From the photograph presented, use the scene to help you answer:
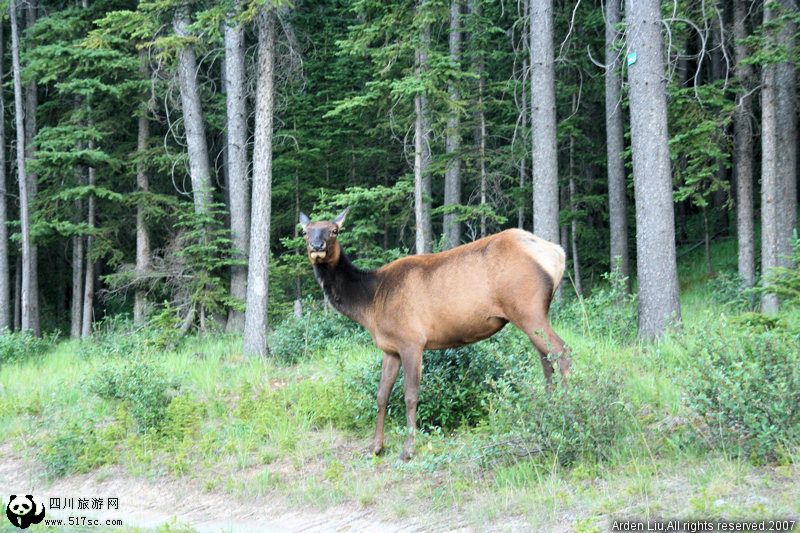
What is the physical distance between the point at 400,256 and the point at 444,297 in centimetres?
755

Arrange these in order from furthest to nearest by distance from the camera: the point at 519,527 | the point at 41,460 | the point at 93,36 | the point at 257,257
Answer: the point at 93,36 < the point at 257,257 < the point at 41,460 < the point at 519,527

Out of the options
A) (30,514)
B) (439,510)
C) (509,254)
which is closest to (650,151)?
(509,254)

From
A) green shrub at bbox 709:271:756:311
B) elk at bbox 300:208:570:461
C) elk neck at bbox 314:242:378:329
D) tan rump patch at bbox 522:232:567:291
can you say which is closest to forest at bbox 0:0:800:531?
green shrub at bbox 709:271:756:311

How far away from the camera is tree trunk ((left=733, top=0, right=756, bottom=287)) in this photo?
14883mm

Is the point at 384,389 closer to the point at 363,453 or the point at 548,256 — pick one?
the point at 363,453

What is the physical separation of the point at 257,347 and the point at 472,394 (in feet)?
18.1

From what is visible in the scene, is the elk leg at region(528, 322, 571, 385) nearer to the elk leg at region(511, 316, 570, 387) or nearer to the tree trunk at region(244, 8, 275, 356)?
the elk leg at region(511, 316, 570, 387)

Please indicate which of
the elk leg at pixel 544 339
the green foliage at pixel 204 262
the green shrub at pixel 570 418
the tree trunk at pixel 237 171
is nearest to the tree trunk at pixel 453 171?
the tree trunk at pixel 237 171

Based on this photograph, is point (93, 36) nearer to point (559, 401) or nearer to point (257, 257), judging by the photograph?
point (257, 257)

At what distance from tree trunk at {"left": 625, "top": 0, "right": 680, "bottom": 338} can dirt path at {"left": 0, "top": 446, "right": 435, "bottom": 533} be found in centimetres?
547

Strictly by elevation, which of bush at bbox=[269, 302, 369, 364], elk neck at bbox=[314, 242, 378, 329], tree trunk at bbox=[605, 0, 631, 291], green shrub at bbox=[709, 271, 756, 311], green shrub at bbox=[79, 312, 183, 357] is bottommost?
green shrub at bbox=[79, 312, 183, 357]

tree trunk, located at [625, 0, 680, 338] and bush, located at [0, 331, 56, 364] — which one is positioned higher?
tree trunk, located at [625, 0, 680, 338]

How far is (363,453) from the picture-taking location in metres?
8.09

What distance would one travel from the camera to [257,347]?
12867 millimetres
